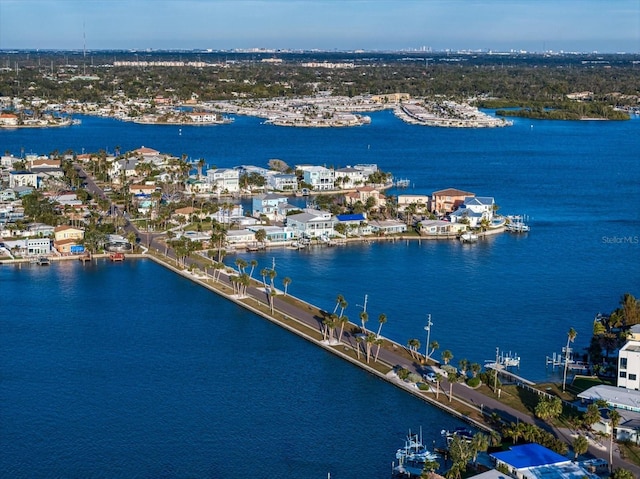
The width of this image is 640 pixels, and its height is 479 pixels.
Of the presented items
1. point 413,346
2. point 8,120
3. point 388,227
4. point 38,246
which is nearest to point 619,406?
point 413,346

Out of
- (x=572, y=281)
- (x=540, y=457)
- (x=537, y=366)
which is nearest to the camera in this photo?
(x=540, y=457)

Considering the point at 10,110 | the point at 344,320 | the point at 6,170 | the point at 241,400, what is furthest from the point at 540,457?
the point at 10,110

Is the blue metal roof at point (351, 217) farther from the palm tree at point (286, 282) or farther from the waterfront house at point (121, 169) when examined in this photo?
the waterfront house at point (121, 169)

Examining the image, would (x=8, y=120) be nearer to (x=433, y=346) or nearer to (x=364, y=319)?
(x=364, y=319)

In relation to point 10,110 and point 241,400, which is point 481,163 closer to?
point 241,400

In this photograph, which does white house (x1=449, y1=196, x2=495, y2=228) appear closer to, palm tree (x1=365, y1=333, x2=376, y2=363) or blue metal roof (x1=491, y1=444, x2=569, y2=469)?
palm tree (x1=365, y1=333, x2=376, y2=363)

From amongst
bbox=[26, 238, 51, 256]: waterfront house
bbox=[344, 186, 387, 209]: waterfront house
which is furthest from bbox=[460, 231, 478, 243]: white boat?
bbox=[26, 238, 51, 256]: waterfront house
